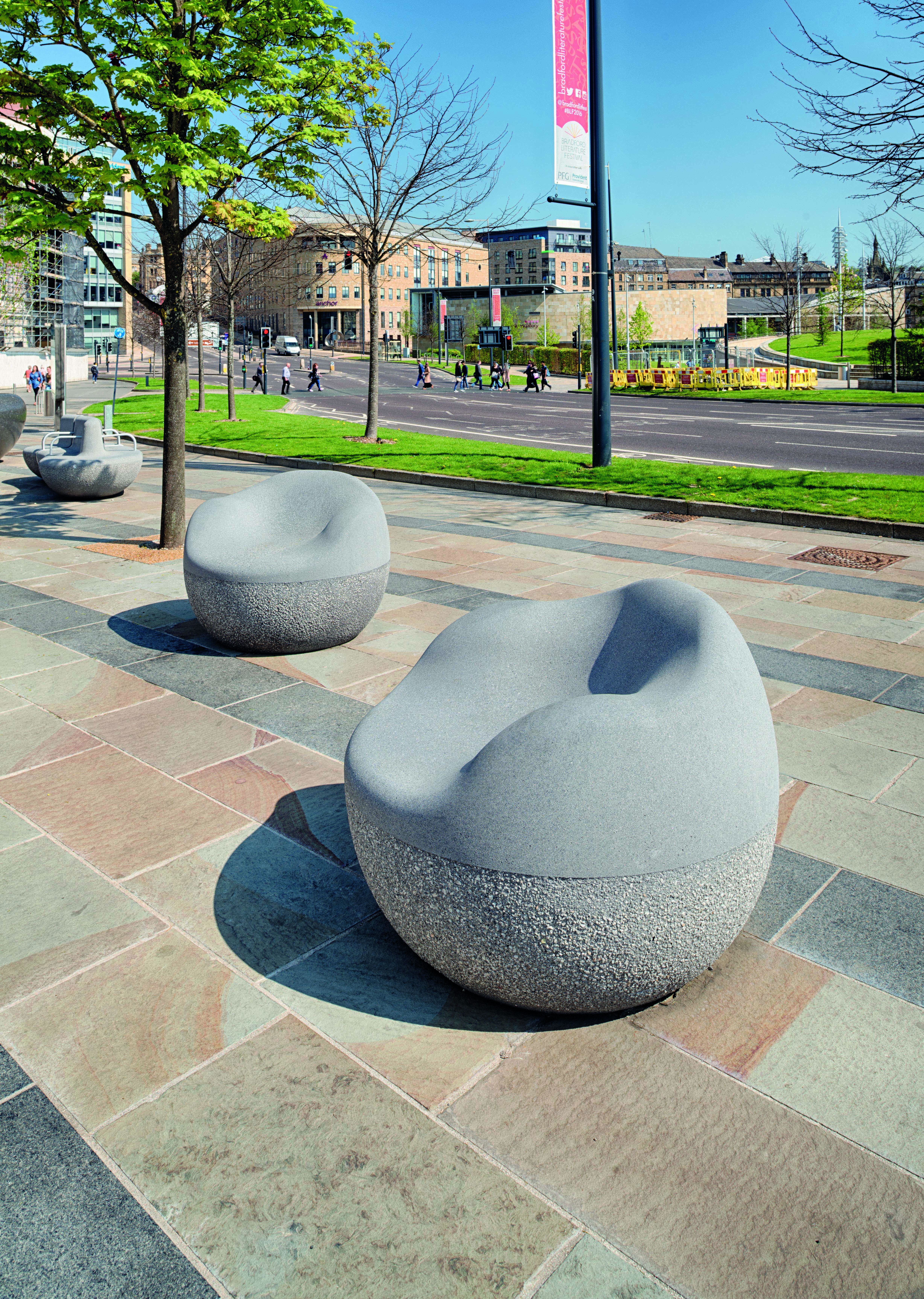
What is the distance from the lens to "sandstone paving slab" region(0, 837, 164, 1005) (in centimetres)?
344

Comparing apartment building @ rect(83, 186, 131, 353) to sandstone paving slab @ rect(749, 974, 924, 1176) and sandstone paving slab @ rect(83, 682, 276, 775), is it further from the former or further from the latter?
sandstone paving slab @ rect(749, 974, 924, 1176)

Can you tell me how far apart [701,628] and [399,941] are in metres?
1.53

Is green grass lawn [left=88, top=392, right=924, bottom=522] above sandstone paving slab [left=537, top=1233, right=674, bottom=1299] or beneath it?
above

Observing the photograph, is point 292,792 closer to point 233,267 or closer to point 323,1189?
point 323,1189

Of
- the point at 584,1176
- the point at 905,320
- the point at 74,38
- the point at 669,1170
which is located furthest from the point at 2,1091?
the point at 905,320

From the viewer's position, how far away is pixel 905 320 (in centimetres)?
8281

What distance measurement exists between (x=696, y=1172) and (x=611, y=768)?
105 cm

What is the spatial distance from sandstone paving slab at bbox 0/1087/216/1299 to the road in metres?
17.8

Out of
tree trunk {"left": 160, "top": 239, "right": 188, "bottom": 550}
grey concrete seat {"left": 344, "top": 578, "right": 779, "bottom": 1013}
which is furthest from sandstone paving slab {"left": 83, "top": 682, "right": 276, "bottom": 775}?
tree trunk {"left": 160, "top": 239, "right": 188, "bottom": 550}

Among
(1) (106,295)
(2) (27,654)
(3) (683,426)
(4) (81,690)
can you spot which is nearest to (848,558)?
(4) (81,690)

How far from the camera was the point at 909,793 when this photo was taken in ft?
15.4

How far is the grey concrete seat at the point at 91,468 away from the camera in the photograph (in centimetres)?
1454

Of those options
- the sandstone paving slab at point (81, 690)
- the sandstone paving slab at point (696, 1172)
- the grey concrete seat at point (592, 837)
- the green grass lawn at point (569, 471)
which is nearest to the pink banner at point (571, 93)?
the green grass lawn at point (569, 471)

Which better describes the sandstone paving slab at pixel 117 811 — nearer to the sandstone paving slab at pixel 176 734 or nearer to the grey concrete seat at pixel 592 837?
the sandstone paving slab at pixel 176 734
